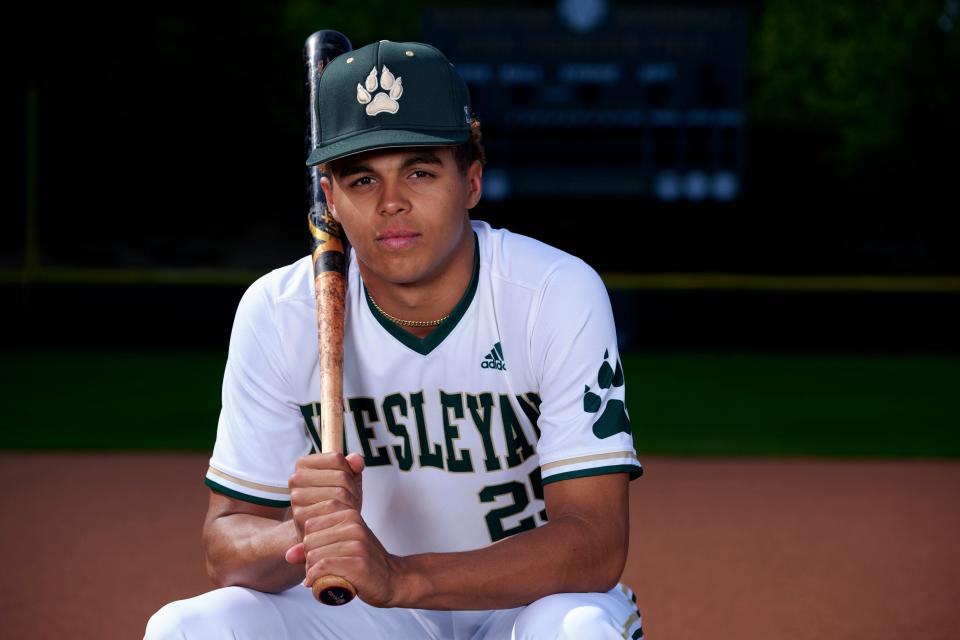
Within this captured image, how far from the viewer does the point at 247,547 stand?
8.43ft

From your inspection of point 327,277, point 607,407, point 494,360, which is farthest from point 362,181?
point 607,407

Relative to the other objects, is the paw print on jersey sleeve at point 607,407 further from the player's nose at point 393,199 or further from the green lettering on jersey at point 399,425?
the player's nose at point 393,199

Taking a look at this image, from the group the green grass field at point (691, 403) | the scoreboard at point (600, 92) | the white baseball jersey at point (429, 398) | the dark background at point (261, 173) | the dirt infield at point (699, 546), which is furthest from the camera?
the dark background at point (261, 173)

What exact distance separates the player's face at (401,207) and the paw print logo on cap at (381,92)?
10cm

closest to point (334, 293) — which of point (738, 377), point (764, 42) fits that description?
point (738, 377)

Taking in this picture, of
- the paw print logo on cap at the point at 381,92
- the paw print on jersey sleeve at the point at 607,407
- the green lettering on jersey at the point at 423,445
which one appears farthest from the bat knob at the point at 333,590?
the paw print logo on cap at the point at 381,92

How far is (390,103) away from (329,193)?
335mm

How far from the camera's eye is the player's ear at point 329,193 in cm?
270

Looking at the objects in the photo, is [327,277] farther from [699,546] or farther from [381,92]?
[699,546]

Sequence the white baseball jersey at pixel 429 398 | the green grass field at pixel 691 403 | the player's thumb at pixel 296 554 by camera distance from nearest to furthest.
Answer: the player's thumb at pixel 296 554 → the white baseball jersey at pixel 429 398 → the green grass field at pixel 691 403

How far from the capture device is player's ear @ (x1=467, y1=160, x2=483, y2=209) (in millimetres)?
2732

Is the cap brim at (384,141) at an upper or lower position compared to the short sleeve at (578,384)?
upper

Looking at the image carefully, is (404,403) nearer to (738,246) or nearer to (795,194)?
(738,246)

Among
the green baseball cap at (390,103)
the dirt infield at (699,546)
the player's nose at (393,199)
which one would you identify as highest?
the green baseball cap at (390,103)
